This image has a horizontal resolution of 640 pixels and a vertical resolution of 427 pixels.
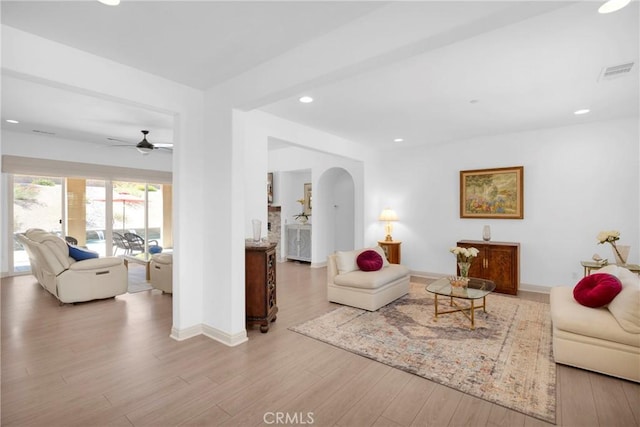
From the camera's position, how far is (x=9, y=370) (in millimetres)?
2621

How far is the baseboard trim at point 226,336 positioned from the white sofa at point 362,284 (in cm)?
155

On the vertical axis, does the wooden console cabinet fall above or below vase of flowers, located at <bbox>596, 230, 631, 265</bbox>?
below

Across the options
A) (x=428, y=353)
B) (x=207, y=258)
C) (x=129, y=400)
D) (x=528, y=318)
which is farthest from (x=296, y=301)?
(x=528, y=318)

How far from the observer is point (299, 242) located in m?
7.84

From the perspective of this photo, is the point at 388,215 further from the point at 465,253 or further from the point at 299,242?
the point at 465,253

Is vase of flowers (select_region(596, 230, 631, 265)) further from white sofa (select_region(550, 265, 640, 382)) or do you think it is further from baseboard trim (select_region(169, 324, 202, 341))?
baseboard trim (select_region(169, 324, 202, 341))

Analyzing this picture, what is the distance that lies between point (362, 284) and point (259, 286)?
1.39 meters

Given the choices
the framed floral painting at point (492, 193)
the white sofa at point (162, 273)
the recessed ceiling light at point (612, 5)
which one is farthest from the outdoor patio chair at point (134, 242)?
the recessed ceiling light at point (612, 5)

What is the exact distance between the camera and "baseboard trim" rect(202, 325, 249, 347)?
314cm

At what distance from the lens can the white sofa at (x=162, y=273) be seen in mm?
4836

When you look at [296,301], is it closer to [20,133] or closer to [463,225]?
[463,225]

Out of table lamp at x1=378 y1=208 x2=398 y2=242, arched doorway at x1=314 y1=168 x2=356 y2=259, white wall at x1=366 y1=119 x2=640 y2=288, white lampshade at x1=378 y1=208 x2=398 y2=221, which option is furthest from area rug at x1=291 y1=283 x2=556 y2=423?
arched doorway at x1=314 y1=168 x2=356 y2=259

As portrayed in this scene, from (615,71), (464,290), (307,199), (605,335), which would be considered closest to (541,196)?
(615,71)

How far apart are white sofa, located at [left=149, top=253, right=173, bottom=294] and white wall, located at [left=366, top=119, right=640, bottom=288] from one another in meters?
3.73
